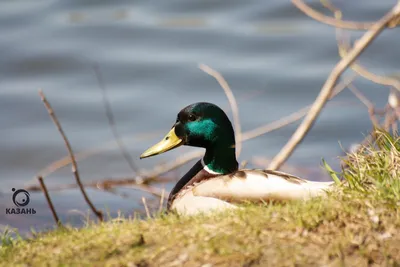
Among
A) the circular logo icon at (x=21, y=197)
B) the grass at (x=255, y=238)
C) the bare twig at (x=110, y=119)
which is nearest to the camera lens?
the grass at (x=255, y=238)

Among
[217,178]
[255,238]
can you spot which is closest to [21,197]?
[217,178]

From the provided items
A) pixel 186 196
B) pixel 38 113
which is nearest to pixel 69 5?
pixel 38 113

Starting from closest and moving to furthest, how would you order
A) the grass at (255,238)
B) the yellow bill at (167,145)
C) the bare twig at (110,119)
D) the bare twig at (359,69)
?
the grass at (255,238), the bare twig at (359,69), the yellow bill at (167,145), the bare twig at (110,119)

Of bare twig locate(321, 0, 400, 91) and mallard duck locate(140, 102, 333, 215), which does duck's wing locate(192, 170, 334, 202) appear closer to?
mallard duck locate(140, 102, 333, 215)

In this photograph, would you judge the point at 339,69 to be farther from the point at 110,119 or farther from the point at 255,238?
the point at 110,119

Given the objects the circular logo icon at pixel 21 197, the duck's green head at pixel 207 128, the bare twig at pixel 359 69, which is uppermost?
the bare twig at pixel 359 69

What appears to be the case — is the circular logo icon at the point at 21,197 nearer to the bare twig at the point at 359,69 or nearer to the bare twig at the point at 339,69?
the bare twig at the point at 339,69

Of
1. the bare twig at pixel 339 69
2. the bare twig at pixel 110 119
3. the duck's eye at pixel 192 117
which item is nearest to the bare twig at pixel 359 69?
the bare twig at pixel 339 69

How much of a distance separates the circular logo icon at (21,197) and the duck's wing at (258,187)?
2.92m

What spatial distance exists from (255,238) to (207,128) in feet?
5.96

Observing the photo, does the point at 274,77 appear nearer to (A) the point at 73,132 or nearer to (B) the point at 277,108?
(B) the point at 277,108

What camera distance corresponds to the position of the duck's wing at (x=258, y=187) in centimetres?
481

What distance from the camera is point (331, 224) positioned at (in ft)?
13.6

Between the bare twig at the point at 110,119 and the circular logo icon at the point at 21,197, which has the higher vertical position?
the bare twig at the point at 110,119
